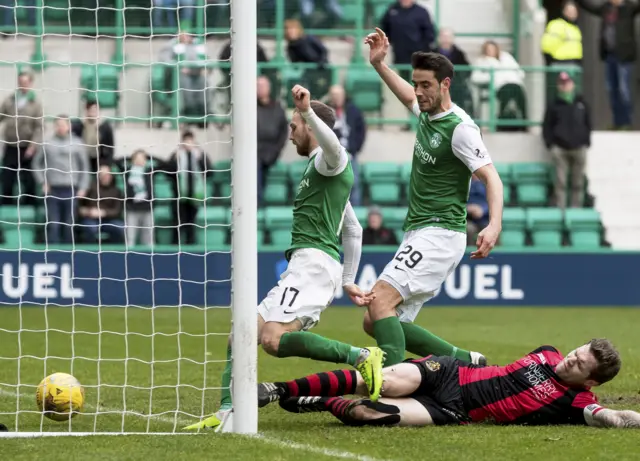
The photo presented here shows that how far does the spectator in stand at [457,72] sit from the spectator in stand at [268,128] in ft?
8.04

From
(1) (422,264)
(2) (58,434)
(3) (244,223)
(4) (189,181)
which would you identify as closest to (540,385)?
(1) (422,264)

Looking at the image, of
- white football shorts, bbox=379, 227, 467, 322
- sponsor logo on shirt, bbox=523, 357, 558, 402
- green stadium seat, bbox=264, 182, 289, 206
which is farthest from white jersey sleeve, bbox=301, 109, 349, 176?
green stadium seat, bbox=264, 182, 289, 206

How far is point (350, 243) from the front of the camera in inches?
305

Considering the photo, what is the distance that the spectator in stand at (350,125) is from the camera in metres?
16.6

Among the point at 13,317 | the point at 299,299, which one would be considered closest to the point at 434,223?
the point at 299,299

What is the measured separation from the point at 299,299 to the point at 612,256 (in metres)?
10.00

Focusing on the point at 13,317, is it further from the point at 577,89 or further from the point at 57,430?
the point at 577,89

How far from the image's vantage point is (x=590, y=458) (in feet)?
19.5

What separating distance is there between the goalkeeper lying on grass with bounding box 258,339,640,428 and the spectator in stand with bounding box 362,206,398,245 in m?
8.94

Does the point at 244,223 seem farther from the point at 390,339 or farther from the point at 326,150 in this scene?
the point at 390,339

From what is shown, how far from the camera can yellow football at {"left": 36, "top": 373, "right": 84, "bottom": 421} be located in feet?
23.3

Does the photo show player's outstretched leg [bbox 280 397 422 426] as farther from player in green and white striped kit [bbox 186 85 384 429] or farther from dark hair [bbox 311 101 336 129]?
dark hair [bbox 311 101 336 129]

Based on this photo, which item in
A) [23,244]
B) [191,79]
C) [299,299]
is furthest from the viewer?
[191,79]

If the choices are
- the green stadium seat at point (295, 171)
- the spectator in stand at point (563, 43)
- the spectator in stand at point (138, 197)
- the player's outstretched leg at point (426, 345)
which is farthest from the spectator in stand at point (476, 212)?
the player's outstretched leg at point (426, 345)
